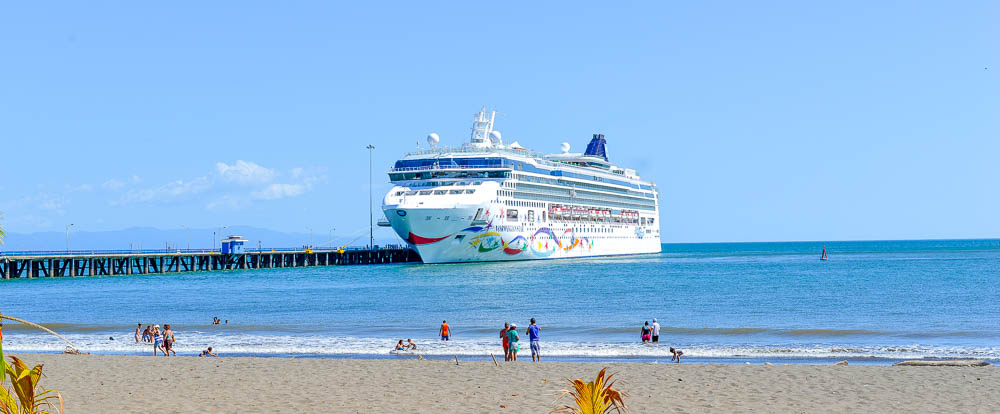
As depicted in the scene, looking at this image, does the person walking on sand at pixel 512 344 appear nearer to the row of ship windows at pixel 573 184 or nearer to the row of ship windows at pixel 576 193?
the row of ship windows at pixel 576 193

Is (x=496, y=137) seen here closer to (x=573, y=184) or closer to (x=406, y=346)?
(x=573, y=184)

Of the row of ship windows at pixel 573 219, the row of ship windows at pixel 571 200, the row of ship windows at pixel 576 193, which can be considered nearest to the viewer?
the row of ship windows at pixel 573 219

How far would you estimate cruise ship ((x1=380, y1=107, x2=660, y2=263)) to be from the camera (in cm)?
6091

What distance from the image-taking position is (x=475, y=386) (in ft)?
46.6

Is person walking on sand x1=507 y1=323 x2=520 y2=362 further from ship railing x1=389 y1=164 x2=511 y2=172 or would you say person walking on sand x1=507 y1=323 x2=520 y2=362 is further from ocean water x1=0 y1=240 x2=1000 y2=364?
ship railing x1=389 y1=164 x2=511 y2=172

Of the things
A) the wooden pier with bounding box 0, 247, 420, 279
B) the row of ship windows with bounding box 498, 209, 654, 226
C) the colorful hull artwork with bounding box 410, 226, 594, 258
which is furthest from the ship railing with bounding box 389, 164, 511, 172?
the wooden pier with bounding box 0, 247, 420, 279

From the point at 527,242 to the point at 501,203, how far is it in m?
5.62

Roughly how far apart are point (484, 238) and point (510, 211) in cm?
394

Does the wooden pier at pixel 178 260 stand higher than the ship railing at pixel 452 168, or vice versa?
the ship railing at pixel 452 168

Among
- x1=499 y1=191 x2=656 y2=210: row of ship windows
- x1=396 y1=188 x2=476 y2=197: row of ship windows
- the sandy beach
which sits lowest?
the sandy beach

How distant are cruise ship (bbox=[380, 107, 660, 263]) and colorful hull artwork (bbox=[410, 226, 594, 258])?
7 cm

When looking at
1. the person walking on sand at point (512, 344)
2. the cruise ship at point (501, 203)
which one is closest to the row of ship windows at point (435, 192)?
the cruise ship at point (501, 203)

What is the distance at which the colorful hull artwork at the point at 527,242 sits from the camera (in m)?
62.5

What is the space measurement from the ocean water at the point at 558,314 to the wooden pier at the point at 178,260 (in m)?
12.3
